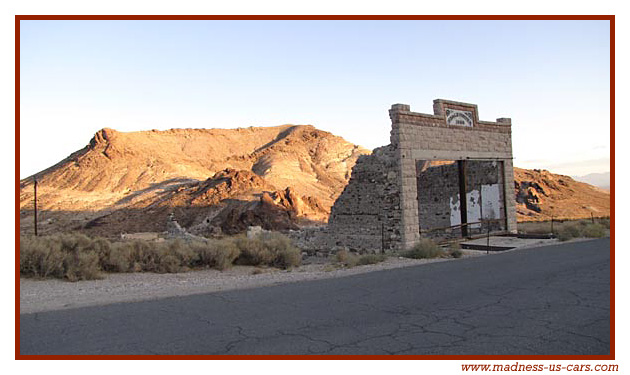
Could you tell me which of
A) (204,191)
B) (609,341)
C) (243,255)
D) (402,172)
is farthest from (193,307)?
(204,191)

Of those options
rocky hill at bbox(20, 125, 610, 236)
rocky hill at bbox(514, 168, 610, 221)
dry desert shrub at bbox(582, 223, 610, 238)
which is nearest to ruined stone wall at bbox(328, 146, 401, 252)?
dry desert shrub at bbox(582, 223, 610, 238)

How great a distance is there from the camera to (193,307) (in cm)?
846

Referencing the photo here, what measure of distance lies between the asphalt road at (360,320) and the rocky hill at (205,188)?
1190 inches

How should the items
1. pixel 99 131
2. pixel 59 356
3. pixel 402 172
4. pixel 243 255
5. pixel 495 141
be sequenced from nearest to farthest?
pixel 59 356 → pixel 243 255 → pixel 402 172 → pixel 495 141 → pixel 99 131

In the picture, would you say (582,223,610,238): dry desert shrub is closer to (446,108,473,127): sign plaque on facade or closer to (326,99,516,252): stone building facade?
(326,99,516,252): stone building facade

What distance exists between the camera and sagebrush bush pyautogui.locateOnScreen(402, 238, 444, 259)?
17.7 m

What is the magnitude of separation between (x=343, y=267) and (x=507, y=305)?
25.9 ft

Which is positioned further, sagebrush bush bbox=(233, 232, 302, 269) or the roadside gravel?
sagebrush bush bbox=(233, 232, 302, 269)

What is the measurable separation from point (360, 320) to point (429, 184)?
21246mm

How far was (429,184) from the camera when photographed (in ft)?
90.5

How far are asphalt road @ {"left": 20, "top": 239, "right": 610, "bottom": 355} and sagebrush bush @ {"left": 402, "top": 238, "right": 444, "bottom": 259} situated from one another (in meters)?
6.69

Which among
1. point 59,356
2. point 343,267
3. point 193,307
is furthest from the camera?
point 343,267

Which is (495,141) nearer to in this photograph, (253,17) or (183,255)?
(183,255)

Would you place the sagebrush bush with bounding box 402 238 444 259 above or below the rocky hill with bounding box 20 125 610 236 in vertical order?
below
